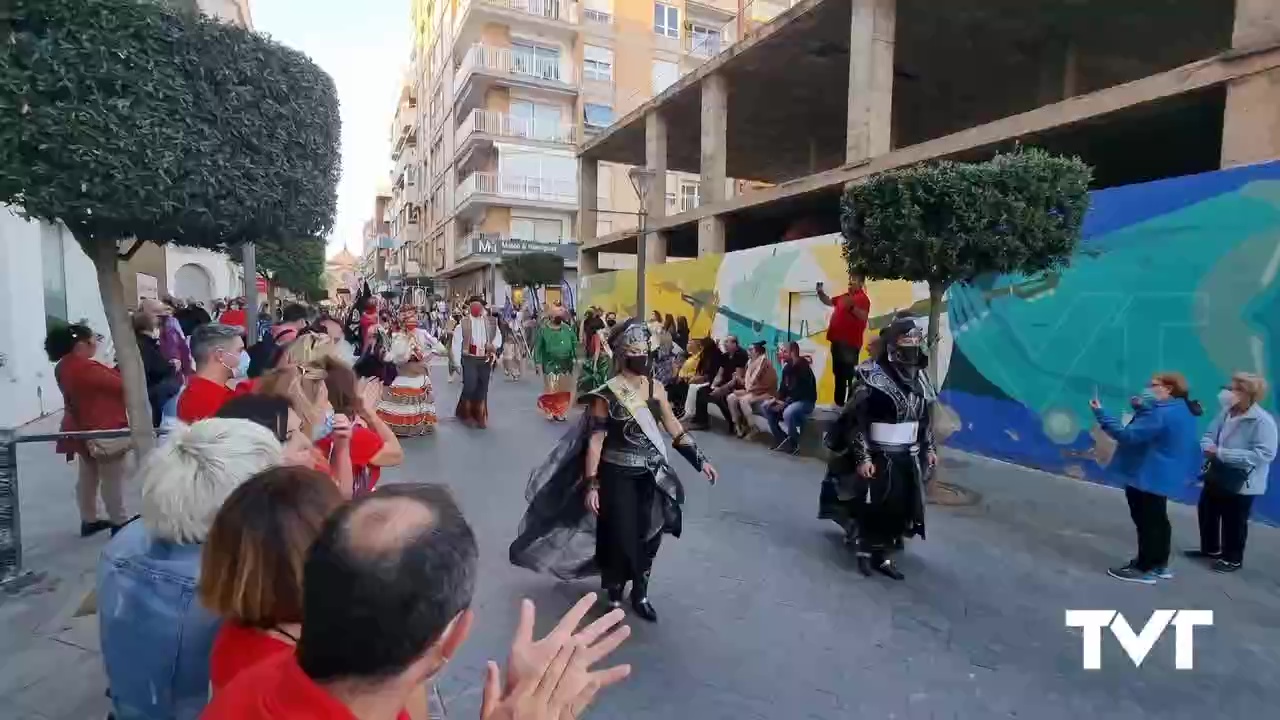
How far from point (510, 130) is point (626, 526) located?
3308cm

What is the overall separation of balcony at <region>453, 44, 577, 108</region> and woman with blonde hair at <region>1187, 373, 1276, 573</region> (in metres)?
33.1

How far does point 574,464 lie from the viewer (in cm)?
455

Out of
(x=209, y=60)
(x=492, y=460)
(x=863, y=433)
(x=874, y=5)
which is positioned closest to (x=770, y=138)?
(x=874, y=5)

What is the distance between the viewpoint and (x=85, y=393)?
5.11 metres

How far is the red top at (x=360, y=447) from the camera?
11.0ft

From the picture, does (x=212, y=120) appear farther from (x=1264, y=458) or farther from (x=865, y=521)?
(x=1264, y=458)

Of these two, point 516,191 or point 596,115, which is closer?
point 516,191

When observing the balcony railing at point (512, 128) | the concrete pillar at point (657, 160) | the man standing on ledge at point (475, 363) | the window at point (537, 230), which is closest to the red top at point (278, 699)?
the man standing on ledge at point (475, 363)

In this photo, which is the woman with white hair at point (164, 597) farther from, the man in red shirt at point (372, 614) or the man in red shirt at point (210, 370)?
the man in red shirt at point (210, 370)

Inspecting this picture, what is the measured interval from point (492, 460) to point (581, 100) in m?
30.5

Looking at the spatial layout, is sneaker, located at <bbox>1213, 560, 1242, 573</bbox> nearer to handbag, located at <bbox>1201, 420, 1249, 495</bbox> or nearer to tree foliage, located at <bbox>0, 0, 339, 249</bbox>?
handbag, located at <bbox>1201, 420, 1249, 495</bbox>

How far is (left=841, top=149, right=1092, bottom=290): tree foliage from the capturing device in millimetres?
5992

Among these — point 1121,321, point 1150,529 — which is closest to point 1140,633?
point 1150,529

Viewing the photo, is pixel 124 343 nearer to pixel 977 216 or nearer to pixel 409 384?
pixel 409 384
